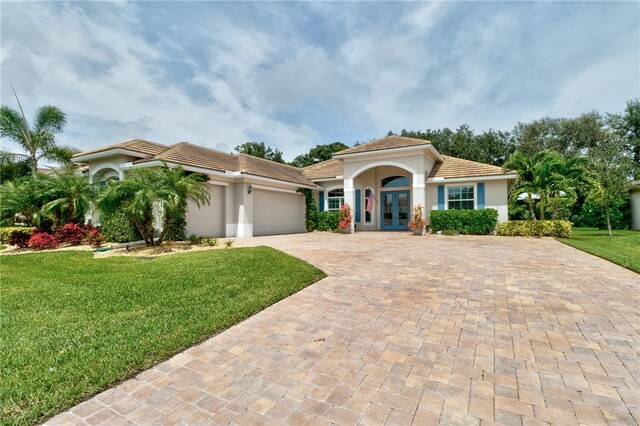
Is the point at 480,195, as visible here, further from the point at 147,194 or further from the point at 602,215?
the point at 147,194

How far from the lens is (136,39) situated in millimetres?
10047

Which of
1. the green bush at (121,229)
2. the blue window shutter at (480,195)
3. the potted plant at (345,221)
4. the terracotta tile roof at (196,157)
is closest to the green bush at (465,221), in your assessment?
the blue window shutter at (480,195)

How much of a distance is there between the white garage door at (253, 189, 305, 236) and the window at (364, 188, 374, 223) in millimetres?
4516

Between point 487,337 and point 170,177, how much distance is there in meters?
10.6

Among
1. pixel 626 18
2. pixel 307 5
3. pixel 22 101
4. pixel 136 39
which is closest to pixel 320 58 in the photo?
pixel 307 5

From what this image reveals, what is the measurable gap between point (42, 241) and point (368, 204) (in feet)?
56.4

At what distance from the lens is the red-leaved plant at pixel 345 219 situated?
18906 millimetres

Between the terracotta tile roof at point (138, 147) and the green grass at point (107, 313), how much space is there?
315 inches

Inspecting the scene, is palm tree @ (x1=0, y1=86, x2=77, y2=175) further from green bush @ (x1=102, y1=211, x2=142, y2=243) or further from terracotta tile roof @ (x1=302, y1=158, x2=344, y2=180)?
terracotta tile roof @ (x1=302, y1=158, x2=344, y2=180)

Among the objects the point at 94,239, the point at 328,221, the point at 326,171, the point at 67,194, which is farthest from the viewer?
the point at 326,171

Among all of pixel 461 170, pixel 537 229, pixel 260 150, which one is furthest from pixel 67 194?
pixel 260 150

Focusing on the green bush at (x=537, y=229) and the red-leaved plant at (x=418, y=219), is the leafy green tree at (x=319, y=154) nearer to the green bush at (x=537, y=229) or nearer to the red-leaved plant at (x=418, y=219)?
the red-leaved plant at (x=418, y=219)

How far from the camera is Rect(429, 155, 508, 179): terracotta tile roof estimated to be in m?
16.9

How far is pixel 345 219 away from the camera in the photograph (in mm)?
19016
